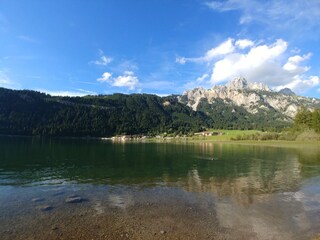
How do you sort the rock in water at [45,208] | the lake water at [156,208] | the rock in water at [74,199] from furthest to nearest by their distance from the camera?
1. the rock in water at [74,199]
2. the rock in water at [45,208]
3. the lake water at [156,208]

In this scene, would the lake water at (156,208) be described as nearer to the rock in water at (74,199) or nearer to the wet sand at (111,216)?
the wet sand at (111,216)

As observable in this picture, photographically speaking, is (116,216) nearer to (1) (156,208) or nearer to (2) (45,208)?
(1) (156,208)

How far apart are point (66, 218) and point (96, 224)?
386cm

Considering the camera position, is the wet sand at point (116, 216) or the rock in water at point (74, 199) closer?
the wet sand at point (116, 216)

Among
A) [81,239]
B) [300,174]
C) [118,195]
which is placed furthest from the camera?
[300,174]

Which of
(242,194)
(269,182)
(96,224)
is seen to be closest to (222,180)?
(269,182)

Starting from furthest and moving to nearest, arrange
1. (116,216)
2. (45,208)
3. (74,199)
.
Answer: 1. (74,199)
2. (45,208)
3. (116,216)

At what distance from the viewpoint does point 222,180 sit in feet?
180

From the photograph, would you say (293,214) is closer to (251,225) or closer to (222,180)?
(251,225)

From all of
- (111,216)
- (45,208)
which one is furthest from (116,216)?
(45,208)

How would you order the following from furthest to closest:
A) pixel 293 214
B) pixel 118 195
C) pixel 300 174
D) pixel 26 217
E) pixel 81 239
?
pixel 300 174
pixel 118 195
pixel 293 214
pixel 26 217
pixel 81 239

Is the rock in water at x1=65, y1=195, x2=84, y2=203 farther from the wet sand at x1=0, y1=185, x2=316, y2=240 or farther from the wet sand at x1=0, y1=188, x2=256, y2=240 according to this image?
the wet sand at x1=0, y1=188, x2=256, y2=240

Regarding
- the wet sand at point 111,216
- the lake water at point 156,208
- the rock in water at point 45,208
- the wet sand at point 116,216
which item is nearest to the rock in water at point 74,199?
the wet sand at point 116,216

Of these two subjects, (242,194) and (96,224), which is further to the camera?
(242,194)
